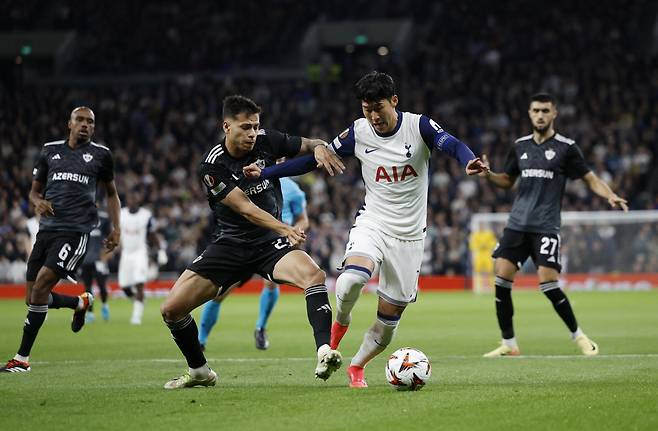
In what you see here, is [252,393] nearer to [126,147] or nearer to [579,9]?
[126,147]

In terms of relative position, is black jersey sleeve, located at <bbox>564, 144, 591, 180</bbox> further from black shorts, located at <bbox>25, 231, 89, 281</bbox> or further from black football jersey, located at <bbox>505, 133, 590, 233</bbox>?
black shorts, located at <bbox>25, 231, 89, 281</bbox>

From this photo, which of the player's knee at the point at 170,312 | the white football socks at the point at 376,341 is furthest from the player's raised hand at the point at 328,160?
the player's knee at the point at 170,312

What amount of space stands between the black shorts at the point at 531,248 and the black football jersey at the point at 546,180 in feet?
0.27

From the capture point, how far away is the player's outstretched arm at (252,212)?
8766 millimetres

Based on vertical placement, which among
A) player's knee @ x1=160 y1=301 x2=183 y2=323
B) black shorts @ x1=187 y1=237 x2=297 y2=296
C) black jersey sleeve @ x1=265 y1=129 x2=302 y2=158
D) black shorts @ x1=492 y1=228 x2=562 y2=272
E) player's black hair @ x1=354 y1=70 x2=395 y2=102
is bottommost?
player's knee @ x1=160 y1=301 x2=183 y2=323

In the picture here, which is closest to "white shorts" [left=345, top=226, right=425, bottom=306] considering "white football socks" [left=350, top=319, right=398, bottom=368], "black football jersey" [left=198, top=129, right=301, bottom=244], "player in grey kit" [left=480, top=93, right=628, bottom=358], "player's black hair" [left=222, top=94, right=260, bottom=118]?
"white football socks" [left=350, top=319, right=398, bottom=368]

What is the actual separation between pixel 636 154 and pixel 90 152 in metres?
23.9

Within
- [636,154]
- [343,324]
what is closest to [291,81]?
[636,154]

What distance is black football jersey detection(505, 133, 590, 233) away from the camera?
500 inches

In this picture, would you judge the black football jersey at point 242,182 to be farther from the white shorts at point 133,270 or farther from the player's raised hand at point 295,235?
the white shorts at point 133,270

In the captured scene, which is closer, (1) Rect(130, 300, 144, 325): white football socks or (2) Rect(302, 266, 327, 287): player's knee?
(2) Rect(302, 266, 327, 287): player's knee

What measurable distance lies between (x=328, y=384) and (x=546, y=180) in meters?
4.59

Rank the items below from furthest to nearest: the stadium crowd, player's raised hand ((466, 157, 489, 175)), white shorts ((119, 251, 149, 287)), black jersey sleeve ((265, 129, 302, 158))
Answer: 1. the stadium crowd
2. white shorts ((119, 251, 149, 287))
3. black jersey sleeve ((265, 129, 302, 158))
4. player's raised hand ((466, 157, 489, 175))

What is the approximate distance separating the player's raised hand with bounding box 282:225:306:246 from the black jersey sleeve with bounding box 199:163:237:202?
2.32 feet
